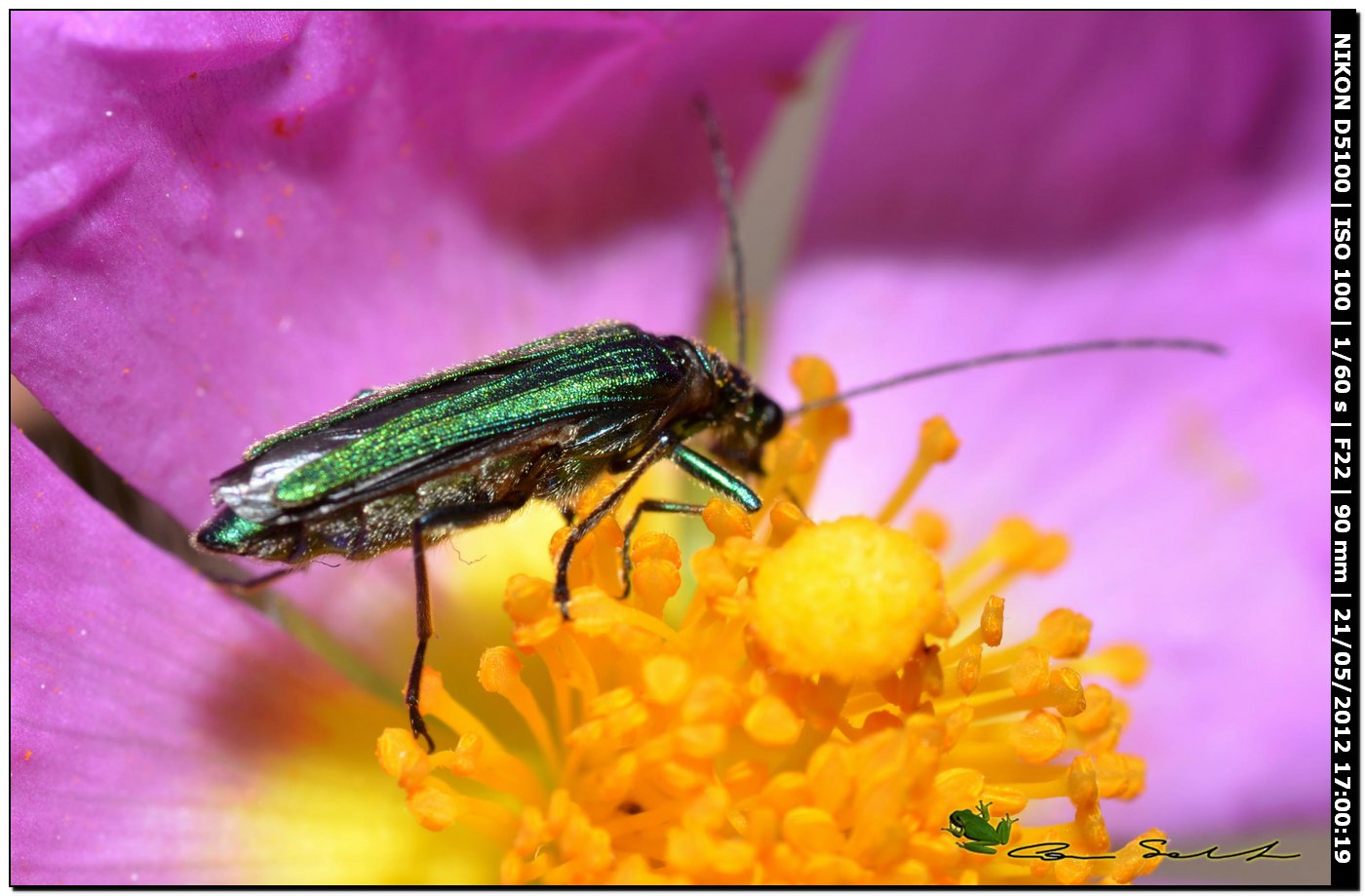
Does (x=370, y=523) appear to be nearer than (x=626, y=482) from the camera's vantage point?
Yes

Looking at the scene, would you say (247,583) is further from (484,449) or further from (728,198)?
(728,198)

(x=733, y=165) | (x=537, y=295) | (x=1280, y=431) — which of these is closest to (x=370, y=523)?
(x=537, y=295)

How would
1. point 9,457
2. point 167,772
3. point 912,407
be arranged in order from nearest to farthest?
1. point 9,457
2. point 167,772
3. point 912,407

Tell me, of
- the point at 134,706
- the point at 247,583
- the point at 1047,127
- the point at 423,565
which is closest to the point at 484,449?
the point at 423,565

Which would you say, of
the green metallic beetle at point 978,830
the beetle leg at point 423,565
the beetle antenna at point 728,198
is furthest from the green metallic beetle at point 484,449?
the green metallic beetle at point 978,830

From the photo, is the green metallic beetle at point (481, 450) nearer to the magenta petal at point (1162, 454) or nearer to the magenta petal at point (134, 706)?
the magenta petal at point (134, 706)

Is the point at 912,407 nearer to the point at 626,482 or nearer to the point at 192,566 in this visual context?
the point at 626,482
